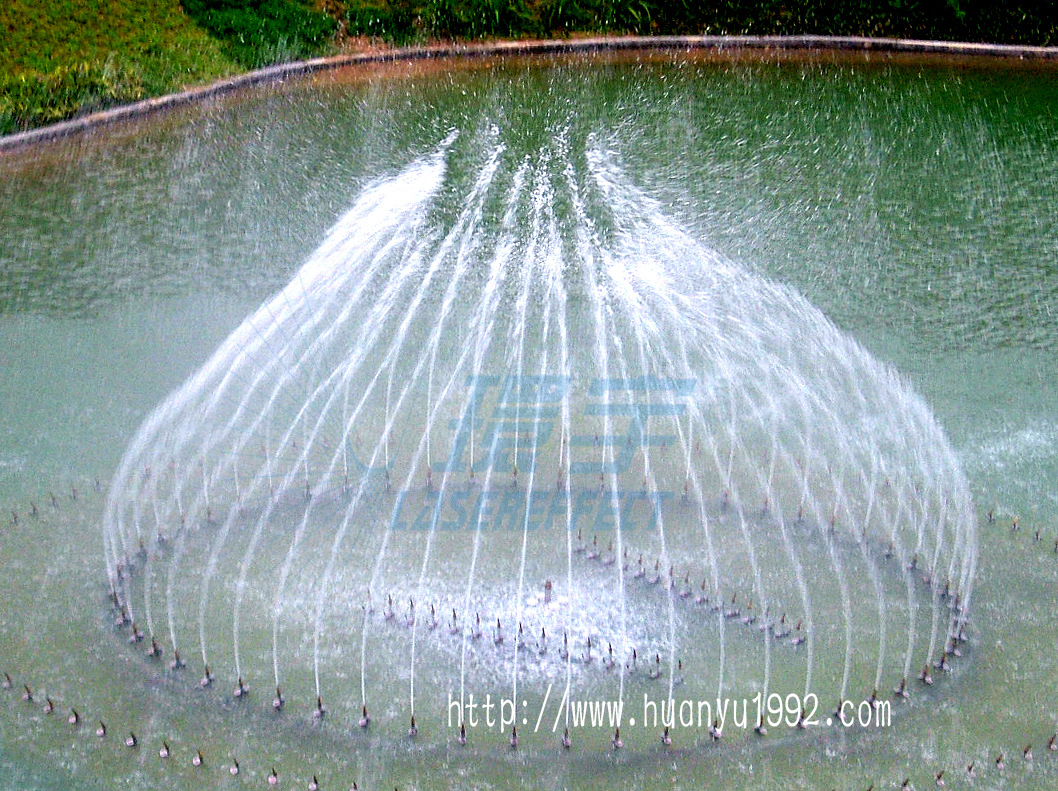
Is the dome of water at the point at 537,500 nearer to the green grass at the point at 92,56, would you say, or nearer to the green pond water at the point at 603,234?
the green pond water at the point at 603,234

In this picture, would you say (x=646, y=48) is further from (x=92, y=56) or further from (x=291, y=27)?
(x=92, y=56)

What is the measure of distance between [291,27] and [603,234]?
14.5 m

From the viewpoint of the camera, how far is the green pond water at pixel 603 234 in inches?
575

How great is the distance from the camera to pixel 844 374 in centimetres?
2166

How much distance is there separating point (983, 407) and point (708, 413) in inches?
176

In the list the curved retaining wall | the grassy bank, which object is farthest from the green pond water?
the grassy bank

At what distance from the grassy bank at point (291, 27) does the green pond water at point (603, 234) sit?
1.43m

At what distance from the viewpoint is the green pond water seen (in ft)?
48.0

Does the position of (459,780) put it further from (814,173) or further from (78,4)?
(78,4)

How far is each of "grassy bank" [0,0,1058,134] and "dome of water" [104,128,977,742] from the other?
11046 mm

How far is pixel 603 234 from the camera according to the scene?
2616 cm

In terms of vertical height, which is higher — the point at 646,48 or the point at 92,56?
the point at 646,48

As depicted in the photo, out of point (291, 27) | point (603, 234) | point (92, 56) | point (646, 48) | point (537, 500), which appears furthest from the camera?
point (646, 48)

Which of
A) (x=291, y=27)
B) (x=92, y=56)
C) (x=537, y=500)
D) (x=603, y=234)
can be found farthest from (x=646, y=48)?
(x=537, y=500)
